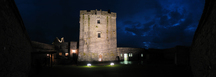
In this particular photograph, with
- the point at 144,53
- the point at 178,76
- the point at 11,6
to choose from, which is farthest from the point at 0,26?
the point at 144,53

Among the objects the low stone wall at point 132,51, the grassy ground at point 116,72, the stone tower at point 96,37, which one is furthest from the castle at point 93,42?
the grassy ground at point 116,72

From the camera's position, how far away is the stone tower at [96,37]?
24453 mm

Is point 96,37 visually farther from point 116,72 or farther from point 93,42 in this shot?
point 116,72

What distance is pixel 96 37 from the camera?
24.8m

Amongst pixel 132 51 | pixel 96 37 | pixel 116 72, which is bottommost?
pixel 116 72

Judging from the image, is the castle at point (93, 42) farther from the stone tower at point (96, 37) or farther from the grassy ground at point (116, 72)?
the grassy ground at point (116, 72)

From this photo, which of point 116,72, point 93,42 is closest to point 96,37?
point 93,42

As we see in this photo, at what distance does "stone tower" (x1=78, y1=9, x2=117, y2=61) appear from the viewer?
24.5 metres

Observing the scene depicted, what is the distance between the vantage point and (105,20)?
84.1ft

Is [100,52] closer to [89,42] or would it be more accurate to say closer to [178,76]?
[89,42]

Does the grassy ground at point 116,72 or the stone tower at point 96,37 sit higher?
the stone tower at point 96,37

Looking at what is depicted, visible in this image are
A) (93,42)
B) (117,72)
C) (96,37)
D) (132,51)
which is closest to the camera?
(117,72)

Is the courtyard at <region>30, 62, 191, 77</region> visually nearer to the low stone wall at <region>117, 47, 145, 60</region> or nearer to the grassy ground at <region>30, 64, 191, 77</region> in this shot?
the grassy ground at <region>30, 64, 191, 77</region>

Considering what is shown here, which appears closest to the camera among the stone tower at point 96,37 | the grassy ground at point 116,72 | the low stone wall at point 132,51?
the grassy ground at point 116,72
